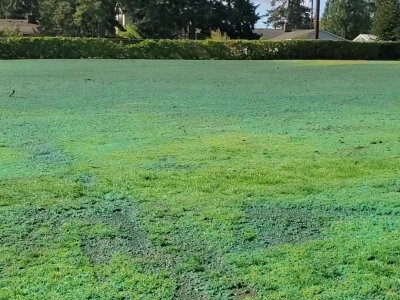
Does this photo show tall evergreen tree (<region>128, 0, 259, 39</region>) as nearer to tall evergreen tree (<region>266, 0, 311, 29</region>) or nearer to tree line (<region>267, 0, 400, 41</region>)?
tree line (<region>267, 0, 400, 41</region>)

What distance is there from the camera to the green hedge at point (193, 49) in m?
31.9

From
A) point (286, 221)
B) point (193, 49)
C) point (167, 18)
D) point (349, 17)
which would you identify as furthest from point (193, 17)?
point (286, 221)

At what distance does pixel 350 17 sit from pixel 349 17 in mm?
385

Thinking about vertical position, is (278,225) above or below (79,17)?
below

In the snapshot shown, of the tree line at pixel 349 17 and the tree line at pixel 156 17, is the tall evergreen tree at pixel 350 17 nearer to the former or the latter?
the tree line at pixel 349 17

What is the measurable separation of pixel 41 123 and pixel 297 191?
4804 mm

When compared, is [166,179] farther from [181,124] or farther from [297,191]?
[181,124]

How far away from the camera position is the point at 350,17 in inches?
2889

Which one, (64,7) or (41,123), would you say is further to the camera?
(64,7)

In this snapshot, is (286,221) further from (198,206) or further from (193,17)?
(193,17)

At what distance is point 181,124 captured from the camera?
27.4 feet

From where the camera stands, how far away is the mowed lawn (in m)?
2.99

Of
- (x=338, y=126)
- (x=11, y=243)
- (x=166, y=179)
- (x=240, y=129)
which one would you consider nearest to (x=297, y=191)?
(x=166, y=179)

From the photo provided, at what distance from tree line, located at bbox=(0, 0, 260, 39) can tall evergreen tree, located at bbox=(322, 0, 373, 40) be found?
70.7ft
